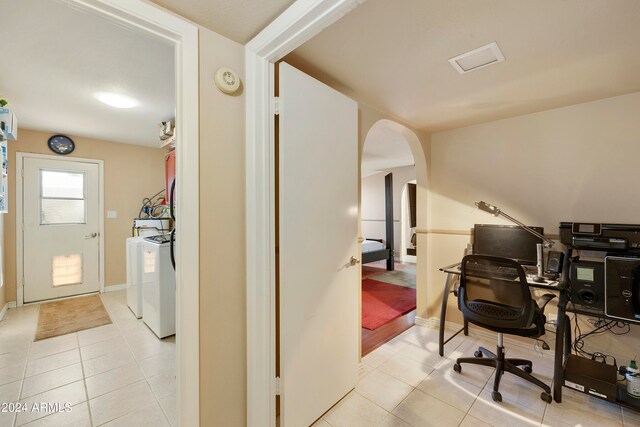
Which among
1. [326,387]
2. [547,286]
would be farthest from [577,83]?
[326,387]

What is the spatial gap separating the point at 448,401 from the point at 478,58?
7.37ft

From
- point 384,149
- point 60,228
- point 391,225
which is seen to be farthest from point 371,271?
point 60,228

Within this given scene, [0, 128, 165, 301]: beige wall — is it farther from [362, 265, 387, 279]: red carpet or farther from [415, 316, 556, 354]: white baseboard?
[415, 316, 556, 354]: white baseboard

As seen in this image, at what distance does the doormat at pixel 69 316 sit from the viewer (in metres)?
2.87

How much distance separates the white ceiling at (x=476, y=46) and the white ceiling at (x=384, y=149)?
1.05 metres

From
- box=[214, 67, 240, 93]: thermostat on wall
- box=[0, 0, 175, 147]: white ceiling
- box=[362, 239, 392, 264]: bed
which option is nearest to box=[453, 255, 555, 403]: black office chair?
box=[214, 67, 240, 93]: thermostat on wall

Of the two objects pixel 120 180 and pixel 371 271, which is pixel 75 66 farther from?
pixel 371 271

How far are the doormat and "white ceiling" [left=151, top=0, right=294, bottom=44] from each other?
3.41m

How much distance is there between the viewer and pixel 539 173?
244cm

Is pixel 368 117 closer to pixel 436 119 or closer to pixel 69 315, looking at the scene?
pixel 436 119

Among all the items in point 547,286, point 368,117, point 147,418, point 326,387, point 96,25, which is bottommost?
point 147,418

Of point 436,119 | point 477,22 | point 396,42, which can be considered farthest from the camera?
point 436,119

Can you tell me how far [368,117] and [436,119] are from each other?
843mm

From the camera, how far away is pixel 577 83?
1890mm
